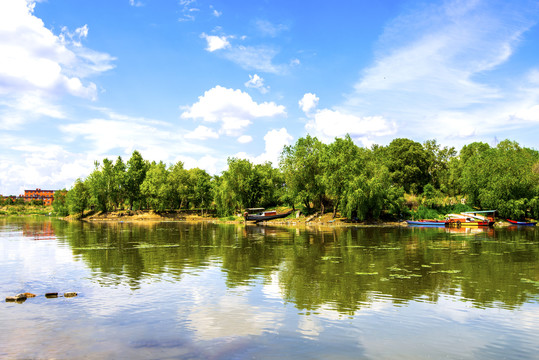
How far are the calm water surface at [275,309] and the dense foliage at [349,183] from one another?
52.8 m

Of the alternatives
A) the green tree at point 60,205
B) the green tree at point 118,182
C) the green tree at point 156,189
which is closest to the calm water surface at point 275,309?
the green tree at point 156,189

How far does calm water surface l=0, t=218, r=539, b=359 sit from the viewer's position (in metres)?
11.3

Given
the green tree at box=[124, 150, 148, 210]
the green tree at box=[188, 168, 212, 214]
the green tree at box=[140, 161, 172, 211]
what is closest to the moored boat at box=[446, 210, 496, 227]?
the green tree at box=[188, 168, 212, 214]

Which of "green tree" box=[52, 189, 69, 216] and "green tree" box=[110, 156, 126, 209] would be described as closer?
"green tree" box=[110, 156, 126, 209]

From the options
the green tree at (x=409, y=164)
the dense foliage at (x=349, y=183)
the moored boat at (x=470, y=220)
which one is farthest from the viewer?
the green tree at (x=409, y=164)

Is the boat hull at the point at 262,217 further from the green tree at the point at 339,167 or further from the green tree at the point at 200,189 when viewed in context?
the green tree at the point at 200,189

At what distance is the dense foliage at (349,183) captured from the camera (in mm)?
76000

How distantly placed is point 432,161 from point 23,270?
358ft

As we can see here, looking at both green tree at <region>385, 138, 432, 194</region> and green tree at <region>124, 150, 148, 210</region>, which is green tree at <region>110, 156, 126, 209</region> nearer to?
green tree at <region>124, 150, 148, 210</region>

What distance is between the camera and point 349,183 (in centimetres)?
7769

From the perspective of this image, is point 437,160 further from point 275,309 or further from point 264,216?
point 275,309

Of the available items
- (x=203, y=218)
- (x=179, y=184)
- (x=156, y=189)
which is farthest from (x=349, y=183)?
(x=156, y=189)

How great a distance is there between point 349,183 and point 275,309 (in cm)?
6486

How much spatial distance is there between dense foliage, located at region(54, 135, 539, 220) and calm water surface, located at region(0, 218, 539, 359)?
52760 millimetres
